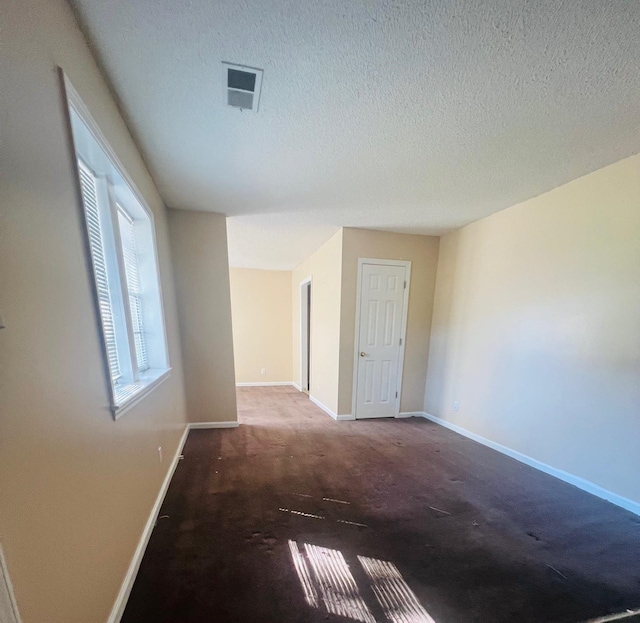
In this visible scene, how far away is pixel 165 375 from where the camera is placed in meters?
2.10

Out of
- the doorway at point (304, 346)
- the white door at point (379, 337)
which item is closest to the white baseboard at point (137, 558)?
the white door at point (379, 337)

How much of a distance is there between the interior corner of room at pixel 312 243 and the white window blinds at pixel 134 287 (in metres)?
0.05

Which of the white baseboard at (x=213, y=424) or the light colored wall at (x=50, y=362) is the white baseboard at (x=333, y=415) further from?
the light colored wall at (x=50, y=362)

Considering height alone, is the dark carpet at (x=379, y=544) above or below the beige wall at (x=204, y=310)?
below

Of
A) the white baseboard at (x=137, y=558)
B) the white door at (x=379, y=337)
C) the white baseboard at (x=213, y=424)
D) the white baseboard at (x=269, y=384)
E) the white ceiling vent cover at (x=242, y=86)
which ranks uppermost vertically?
the white ceiling vent cover at (x=242, y=86)

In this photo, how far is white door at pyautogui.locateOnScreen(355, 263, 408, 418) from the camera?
335 centimetres

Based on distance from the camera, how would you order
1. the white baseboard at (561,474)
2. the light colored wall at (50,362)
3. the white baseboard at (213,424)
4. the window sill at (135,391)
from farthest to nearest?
the white baseboard at (213,424) → the white baseboard at (561,474) → the window sill at (135,391) → the light colored wall at (50,362)

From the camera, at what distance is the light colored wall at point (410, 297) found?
3.27m

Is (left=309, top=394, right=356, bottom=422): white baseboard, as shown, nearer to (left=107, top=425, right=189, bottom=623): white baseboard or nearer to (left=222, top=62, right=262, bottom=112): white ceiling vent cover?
(left=107, top=425, right=189, bottom=623): white baseboard

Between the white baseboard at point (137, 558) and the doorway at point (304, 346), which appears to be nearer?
the white baseboard at point (137, 558)

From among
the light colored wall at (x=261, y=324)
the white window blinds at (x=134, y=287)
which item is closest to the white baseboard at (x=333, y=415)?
the light colored wall at (x=261, y=324)

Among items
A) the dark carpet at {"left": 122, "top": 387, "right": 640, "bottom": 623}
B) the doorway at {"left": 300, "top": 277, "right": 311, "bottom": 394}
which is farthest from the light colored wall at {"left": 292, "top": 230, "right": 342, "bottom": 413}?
the dark carpet at {"left": 122, "top": 387, "right": 640, "bottom": 623}

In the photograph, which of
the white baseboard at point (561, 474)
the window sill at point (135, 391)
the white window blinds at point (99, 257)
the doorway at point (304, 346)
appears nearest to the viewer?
the window sill at point (135, 391)

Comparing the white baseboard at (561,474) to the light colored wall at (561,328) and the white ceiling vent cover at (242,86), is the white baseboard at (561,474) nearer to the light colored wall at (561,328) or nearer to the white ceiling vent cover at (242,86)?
the light colored wall at (561,328)
